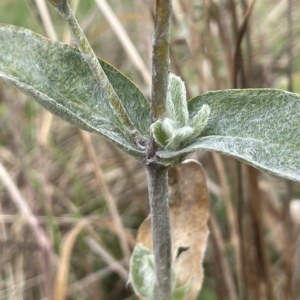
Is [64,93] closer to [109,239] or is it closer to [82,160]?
[109,239]

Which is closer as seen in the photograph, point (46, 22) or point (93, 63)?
point (93, 63)

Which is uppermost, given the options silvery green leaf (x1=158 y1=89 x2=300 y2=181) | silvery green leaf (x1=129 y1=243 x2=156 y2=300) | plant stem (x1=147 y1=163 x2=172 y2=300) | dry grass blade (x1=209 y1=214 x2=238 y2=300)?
silvery green leaf (x1=158 y1=89 x2=300 y2=181)

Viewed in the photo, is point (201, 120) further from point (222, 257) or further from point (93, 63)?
point (222, 257)

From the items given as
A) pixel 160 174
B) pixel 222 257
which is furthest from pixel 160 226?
pixel 222 257

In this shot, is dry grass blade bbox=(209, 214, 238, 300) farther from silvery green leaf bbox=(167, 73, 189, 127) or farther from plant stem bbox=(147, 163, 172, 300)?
silvery green leaf bbox=(167, 73, 189, 127)

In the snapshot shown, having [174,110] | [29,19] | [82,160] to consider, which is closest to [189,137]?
[174,110]

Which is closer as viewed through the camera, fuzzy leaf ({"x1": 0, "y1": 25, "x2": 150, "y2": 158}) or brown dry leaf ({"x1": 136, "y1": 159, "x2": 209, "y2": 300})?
fuzzy leaf ({"x1": 0, "y1": 25, "x2": 150, "y2": 158})

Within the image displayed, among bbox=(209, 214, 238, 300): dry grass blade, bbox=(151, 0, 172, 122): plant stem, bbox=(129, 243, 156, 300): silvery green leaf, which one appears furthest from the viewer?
bbox=(209, 214, 238, 300): dry grass blade

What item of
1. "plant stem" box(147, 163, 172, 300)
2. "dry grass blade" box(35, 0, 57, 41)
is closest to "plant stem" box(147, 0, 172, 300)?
"plant stem" box(147, 163, 172, 300)
